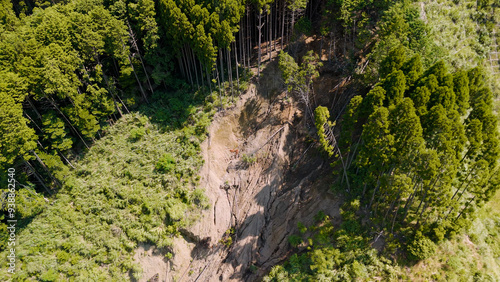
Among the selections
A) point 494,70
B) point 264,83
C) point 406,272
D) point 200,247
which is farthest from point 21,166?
point 494,70

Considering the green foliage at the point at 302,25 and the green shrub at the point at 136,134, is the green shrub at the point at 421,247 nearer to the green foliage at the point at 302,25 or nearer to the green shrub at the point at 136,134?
the green foliage at the point at 302,25

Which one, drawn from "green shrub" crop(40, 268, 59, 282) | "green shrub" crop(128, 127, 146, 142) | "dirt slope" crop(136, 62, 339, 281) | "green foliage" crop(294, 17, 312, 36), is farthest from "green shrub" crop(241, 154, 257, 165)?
"green shrub" crop(40, 268, 59, 282)

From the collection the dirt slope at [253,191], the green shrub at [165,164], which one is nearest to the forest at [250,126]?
the green shrub at [165,164]

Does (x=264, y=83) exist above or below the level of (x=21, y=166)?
above

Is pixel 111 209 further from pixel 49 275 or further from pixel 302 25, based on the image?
pixel 302 25

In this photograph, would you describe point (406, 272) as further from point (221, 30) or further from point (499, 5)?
point (499, 5)

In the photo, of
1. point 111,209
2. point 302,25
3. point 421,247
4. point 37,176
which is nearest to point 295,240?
point 421,247
